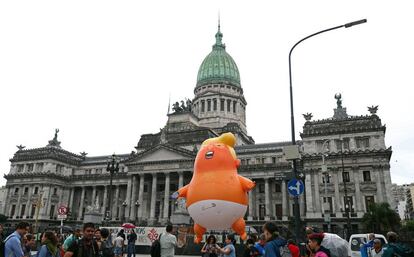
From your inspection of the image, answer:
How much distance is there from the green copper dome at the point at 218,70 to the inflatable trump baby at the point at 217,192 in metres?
70.8

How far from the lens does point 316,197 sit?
51.9m

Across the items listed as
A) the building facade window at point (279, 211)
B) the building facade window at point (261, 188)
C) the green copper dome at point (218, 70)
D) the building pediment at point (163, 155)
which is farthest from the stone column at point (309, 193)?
the green copper dome at point (218, 70)

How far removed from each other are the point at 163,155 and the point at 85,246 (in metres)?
57.5

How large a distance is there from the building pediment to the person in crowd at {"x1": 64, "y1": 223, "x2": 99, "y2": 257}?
2119 inches

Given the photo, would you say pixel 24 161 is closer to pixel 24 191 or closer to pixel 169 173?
pixel 24 191

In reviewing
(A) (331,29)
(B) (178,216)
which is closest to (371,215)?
(B) (178,216)

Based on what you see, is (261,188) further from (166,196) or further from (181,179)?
(166,196)

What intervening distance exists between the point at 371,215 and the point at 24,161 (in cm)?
7496

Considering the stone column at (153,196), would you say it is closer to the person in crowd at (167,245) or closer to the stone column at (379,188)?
the stone column at (379,188)

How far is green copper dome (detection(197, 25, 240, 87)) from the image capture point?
84.5 meters

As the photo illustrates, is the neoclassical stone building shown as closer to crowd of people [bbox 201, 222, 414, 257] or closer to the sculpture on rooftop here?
the sculpture on rooftop

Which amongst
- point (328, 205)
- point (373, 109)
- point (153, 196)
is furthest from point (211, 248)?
point (153, 196)

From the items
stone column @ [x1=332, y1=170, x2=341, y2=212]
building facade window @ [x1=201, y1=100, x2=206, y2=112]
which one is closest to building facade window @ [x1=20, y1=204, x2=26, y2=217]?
building facade window @ [x1=201, y1=100, x2=206, y2=112]

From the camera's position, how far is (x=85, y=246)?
712 centimetres
